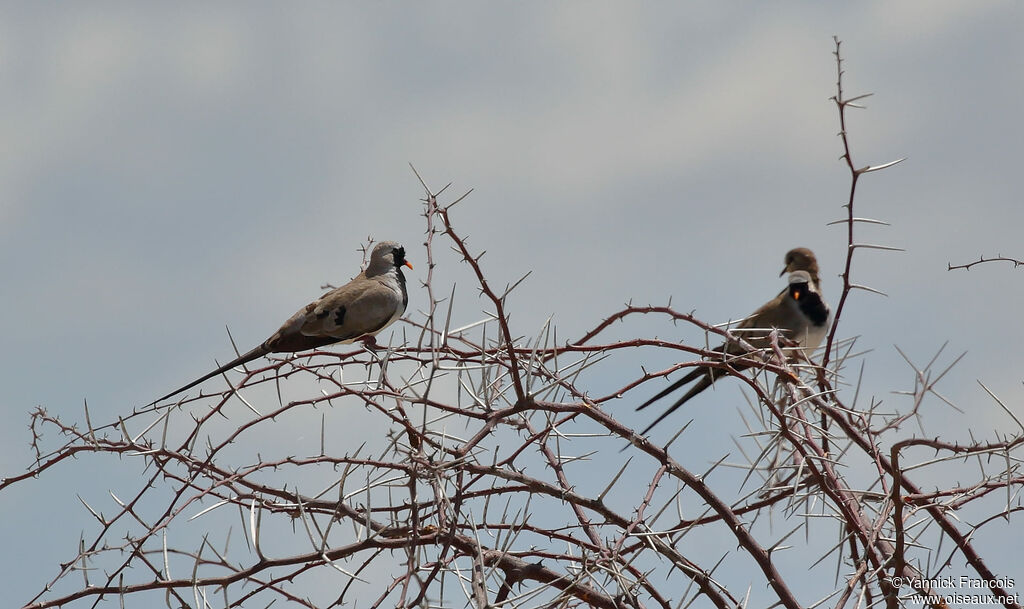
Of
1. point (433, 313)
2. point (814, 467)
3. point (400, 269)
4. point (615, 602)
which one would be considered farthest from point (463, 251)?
point (400, 269)

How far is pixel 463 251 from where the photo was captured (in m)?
2.20

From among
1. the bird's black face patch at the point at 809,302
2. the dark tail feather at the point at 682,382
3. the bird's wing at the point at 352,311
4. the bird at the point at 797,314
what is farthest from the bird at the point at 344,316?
the bird's black face patch at the point at 809,302

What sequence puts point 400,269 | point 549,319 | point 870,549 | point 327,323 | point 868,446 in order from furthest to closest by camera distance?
point 400,269, point 327,323, point 868,446, point 549,319, point 870,549

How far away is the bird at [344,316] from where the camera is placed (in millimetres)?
5078

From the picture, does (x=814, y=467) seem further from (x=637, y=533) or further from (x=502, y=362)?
(x=502, y=362)

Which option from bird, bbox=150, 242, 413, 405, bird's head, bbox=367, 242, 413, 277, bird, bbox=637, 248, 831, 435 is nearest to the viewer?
bird, bbox=150, 242, 413, 405

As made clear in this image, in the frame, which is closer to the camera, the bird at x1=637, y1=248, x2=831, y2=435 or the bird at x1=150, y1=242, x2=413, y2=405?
the bird at x1=150, y1=242, x2=413, y2=405

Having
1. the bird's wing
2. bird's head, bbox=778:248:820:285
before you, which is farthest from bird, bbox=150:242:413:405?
bird's head, bbox=778:248:820:285

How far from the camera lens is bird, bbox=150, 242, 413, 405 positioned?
5.08 meters

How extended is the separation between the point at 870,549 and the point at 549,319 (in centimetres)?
92

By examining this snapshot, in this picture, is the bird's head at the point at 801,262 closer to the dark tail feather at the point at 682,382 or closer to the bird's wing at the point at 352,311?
the dark tail feather at the point at 682,382

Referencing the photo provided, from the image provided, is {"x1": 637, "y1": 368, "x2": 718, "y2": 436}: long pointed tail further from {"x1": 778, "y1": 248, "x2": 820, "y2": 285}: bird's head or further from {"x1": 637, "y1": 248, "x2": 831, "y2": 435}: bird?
{"x1": 778, "y1": 248, "x2": 820, "y2": 285}: bird's head

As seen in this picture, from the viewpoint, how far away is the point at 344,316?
5.21 metres

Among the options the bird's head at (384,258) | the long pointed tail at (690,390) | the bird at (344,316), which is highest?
the bird's head at (384,258)
